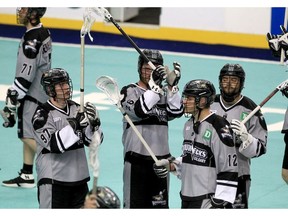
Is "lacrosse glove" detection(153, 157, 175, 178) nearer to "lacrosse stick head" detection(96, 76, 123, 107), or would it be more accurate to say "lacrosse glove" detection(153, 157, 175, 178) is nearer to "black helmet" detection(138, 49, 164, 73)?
"lacrosse stick head" detection(96, 76, 123, 107)

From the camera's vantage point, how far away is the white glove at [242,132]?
8.27 metres

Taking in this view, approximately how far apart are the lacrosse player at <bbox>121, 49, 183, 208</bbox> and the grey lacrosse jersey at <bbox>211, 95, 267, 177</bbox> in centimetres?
45

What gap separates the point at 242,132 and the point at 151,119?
1178 mm

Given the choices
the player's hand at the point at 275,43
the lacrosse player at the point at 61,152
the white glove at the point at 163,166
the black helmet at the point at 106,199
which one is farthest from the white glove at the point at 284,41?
the black helmet at the point at 106,199

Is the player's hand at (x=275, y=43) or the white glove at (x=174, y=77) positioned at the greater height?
the player's hand at (x=275, y=43)

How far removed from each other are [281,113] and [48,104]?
271 inches

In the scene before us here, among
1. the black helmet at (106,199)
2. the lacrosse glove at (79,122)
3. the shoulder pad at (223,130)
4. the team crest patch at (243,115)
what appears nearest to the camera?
the black helmet at (106,199)

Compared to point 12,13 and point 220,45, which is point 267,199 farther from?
point 12,13

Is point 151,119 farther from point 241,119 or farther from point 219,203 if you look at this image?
point 219,203

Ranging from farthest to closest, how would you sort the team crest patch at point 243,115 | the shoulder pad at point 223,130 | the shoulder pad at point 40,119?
the team crest patch at point 243,115 → the shoulder pad at point 40,119 → the shoulder pad at point 223,130

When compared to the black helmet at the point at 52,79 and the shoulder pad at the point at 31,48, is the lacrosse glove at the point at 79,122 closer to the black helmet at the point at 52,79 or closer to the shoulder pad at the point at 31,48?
the black helmet at the point at 52,79

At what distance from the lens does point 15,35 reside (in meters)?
20.1

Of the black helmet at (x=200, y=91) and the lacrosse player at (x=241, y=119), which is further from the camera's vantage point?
the lacrosse player at (x=241, y=119)
